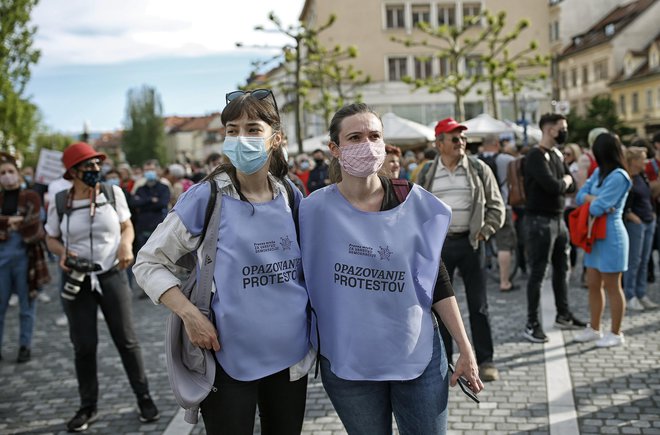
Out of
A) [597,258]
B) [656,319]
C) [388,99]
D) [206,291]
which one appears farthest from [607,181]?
[388,99]

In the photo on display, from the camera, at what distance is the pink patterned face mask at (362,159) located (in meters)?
2.98

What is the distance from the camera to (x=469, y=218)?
580cm

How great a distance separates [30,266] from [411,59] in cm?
4618

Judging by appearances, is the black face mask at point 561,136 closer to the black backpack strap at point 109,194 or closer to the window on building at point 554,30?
the black backpack strap at point 109,194

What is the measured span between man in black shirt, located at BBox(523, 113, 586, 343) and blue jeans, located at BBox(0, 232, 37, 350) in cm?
518

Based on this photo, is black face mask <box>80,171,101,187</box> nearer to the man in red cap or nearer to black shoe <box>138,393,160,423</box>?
black shoe <box>138,393,160,423</box>

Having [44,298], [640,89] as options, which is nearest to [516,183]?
[44,298]

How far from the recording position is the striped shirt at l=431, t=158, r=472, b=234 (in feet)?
19.0

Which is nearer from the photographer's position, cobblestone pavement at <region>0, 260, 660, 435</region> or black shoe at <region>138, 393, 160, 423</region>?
cobblestone pavement at <region>0, 260, 660, 435</region>

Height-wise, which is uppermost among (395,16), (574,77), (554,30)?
(554,30)

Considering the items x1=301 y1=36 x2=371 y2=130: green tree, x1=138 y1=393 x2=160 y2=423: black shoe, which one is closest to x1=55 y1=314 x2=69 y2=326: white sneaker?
x1=138 y1=393 x2=160 y2=423: black shoe

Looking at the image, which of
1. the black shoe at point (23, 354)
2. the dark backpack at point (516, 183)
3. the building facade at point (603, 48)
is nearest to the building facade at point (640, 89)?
the building facade at point (603, 48)

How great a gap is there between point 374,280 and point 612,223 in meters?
4.43

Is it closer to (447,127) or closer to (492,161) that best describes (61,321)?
(447,127)
